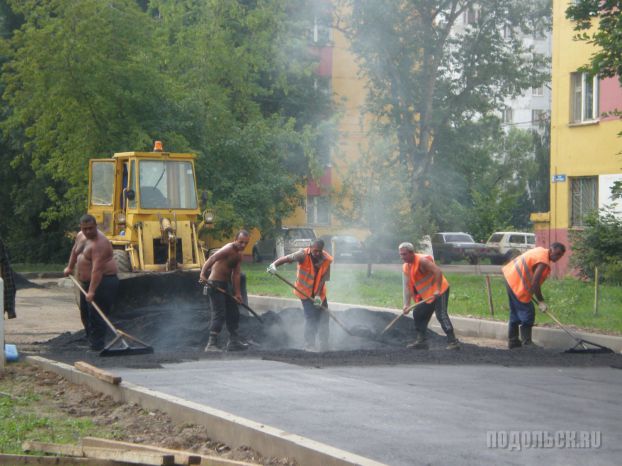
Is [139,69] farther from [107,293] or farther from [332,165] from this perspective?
[107,293]

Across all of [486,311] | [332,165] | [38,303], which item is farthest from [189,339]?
[332,165]

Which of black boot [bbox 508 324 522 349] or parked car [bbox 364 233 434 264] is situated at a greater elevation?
parked car [bbox 364 233 434 264]

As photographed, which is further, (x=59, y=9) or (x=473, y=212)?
(x=473, y=212)

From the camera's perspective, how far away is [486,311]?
1830cm

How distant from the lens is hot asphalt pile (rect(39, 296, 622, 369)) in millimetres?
12070

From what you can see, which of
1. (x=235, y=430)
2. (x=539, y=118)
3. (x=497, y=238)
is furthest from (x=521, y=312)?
(x=539, y=118)

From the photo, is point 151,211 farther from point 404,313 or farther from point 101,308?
point 404,313

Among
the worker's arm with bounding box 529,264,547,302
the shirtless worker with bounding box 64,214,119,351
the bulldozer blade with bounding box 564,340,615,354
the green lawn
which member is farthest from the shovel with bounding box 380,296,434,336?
the shirtless worker with bounding box 64,214,119,351

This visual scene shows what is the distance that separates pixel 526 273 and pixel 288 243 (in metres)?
28.5

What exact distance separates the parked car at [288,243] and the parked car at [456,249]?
589cm

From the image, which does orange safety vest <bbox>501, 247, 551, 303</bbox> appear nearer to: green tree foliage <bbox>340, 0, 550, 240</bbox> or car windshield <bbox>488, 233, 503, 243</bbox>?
green tree foliage <bbox>340, 0, 550, 240</bbox>

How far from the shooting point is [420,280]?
555 inches

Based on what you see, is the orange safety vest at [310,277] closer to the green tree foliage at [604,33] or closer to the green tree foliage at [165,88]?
the green tree foliage at [604,33]

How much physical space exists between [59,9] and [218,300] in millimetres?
15501
